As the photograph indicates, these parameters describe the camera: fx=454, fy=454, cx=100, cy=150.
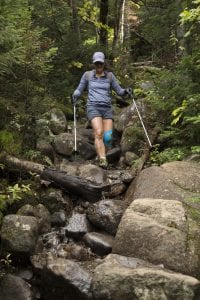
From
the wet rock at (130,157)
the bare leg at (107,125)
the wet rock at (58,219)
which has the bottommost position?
the wet rock at (130,157)

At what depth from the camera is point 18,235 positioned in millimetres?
6996

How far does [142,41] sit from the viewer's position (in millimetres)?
21938

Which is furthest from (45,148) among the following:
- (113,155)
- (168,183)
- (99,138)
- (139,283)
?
(139,283)

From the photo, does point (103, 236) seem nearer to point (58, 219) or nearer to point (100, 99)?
point (58, 219)

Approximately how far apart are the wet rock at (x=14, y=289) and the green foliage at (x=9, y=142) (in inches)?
126

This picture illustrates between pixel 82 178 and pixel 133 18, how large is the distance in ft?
57.0

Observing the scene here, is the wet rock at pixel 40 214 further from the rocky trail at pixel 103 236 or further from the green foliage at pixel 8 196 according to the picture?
the green foliage at pixel 8 196

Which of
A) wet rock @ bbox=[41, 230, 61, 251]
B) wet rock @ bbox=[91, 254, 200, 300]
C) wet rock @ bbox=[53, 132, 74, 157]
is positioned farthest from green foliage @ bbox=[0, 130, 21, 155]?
wet rock @ bbox=[91, 254, 200, 300]

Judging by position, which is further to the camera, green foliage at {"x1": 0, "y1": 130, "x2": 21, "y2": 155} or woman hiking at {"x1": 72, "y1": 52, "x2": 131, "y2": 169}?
woman hiking at {"x1": 72, "y1": 52, "x2": 131, "y2": 169}

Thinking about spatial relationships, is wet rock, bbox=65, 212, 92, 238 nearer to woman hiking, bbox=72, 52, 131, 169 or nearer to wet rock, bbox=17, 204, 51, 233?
wet rock, bbox=17, 204, 51, 233

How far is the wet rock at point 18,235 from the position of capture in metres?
6.95

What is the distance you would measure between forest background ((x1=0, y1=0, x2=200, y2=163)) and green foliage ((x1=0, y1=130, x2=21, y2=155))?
2 centimetres

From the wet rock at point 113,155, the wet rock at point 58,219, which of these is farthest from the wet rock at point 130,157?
the wet rock at point 58,219

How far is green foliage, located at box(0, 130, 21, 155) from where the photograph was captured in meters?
9.20
